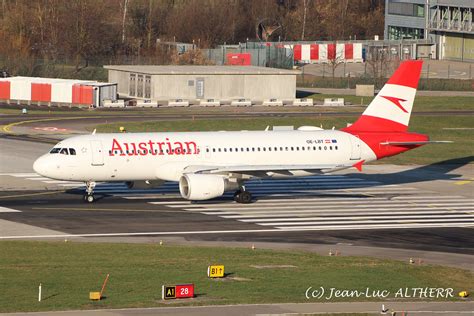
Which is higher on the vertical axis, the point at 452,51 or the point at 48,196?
the point at 452,51

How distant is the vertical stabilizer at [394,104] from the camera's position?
230ft

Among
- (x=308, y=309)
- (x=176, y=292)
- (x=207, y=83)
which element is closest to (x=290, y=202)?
(x=176, y=292)

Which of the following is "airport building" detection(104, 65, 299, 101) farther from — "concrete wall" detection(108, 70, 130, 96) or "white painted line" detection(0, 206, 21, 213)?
"white painted line" detection(0, 206, 21, 213)

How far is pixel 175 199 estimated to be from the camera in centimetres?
6719

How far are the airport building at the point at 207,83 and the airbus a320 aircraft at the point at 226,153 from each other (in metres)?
63.1

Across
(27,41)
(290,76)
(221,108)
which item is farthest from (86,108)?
(27,41)

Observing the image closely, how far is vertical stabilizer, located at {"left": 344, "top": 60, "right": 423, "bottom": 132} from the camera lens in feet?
230

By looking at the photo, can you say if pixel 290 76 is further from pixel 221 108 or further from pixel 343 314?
pixel 343 314

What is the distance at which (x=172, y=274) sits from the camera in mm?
44375

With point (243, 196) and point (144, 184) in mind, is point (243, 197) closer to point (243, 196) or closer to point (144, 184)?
point (243, 196)

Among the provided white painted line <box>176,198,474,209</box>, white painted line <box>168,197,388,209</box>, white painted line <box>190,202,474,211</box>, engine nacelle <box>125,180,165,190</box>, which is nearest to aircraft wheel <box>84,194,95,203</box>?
engine nacelle <box>125,180,165,190</box>

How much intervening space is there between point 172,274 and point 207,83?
90.0 meters

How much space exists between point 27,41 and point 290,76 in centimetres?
5630

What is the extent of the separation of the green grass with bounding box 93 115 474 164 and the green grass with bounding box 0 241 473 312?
43.0 m
